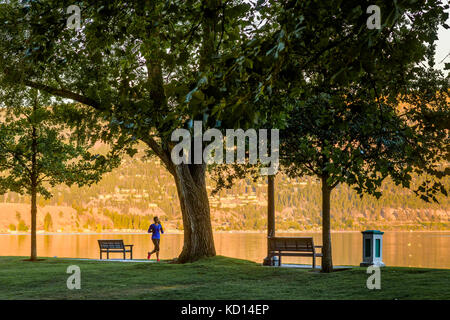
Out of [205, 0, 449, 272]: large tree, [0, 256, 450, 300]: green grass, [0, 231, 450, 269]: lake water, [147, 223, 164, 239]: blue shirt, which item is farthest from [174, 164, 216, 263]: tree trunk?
[0, 231, 450, 269]: lake water

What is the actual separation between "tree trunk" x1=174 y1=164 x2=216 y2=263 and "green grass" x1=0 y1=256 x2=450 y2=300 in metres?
2.20

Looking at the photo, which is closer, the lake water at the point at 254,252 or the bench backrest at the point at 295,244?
the bench backrest at the point at 295,244

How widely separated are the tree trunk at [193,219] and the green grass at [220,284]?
2204 millimetres

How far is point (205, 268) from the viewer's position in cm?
1692

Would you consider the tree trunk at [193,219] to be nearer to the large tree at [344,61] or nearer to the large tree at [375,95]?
the large tree at [375,95]

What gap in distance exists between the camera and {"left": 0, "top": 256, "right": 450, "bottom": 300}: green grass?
10.8 metres

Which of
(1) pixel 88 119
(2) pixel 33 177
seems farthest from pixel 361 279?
(2) pixel 33 177

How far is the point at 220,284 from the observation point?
13.1 m

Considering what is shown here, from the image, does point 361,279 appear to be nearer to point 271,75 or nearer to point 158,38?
point 158,38

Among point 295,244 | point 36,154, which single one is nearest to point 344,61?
point 295,244

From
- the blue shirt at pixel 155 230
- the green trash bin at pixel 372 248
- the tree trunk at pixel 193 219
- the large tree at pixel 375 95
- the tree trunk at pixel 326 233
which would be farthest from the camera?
the blue shirt at pixel 155 230

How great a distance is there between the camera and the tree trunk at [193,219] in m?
19.7

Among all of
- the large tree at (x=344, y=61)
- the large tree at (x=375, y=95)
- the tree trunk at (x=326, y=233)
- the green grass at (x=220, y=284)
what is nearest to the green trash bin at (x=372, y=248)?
the tree trunk at (x=326, y=233)
